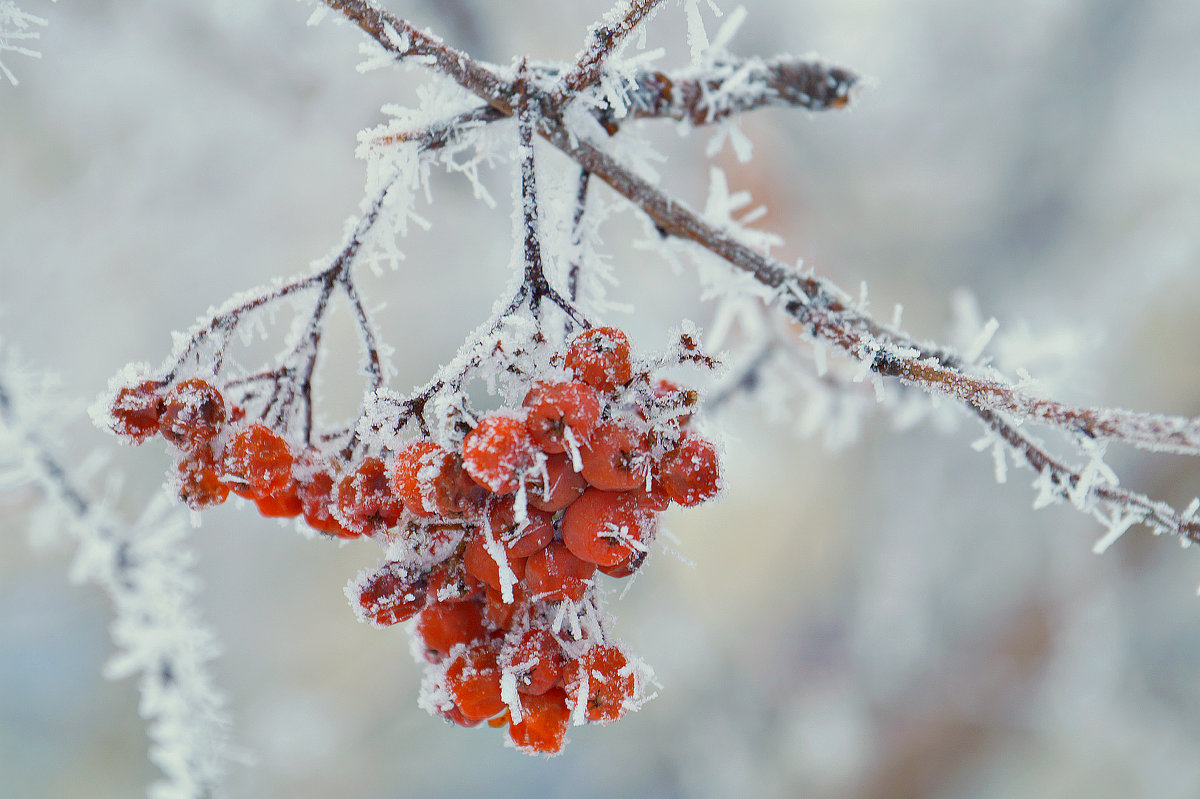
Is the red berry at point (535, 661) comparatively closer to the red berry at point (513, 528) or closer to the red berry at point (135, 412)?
the red berry at point (513, 528)

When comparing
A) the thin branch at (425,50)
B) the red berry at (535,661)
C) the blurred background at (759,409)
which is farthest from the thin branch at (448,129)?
the blurred background at (759,409)

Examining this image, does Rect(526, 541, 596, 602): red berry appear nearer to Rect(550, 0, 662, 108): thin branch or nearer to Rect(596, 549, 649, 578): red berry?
Rect(596, 549, 649, 578): red berry

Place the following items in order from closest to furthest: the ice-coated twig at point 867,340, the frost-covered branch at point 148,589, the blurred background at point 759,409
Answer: the ice-coated twig at point 867,340, the frost-covered branch at point 148,589, the blurred background at point 759,409

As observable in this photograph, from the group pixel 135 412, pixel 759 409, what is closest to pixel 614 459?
Result: pixel 135 412

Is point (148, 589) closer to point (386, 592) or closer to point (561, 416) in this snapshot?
point (386, 592)

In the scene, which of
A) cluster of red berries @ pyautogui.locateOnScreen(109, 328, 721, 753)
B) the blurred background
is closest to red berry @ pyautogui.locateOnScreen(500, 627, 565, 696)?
cluster of red berries @ pyautogui.locateOnScreen(109, 328, 721, 753)

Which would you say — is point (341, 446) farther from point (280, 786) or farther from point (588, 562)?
point (280, 786)
